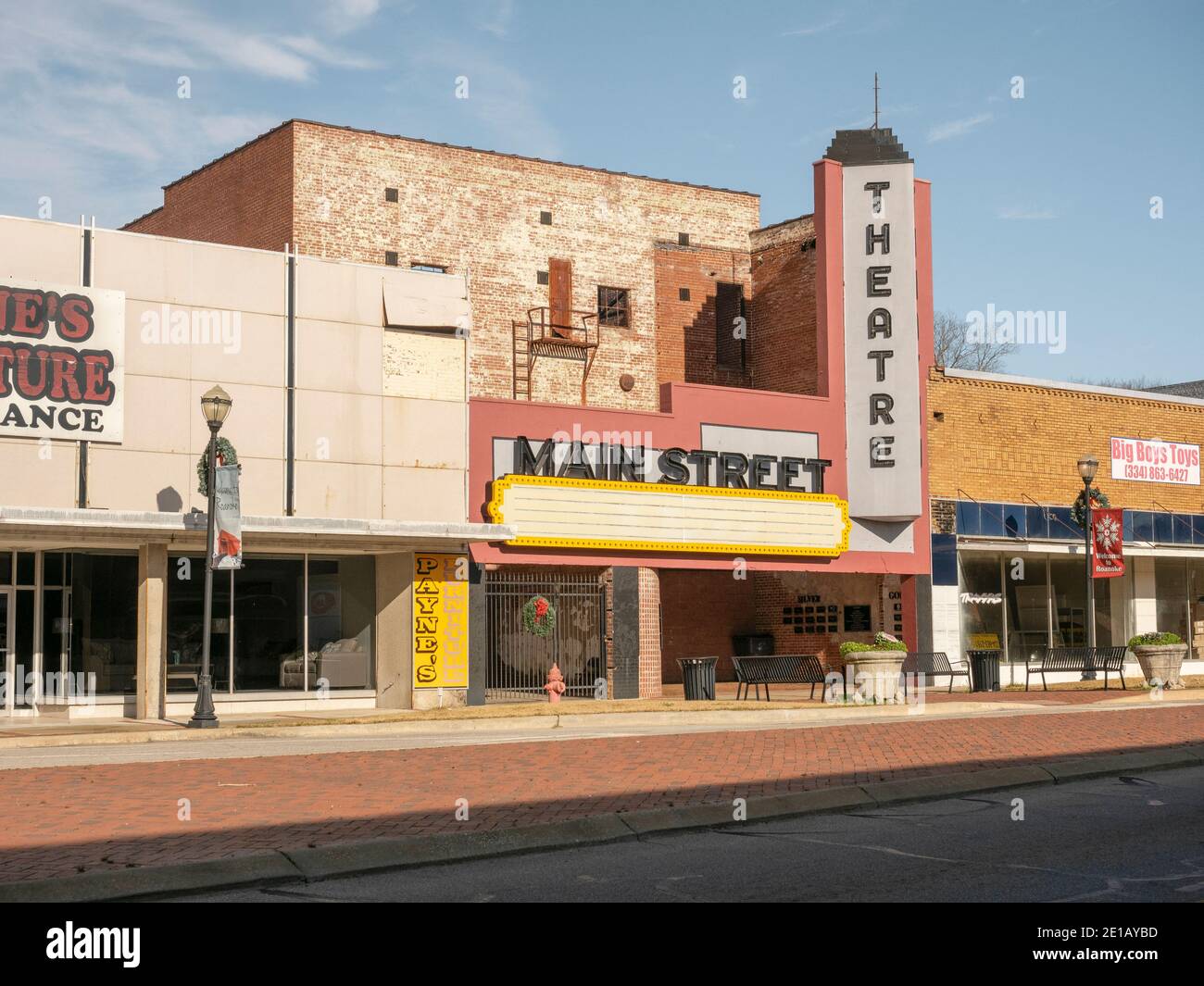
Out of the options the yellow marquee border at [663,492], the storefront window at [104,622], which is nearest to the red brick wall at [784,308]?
the yellow marquee border at [663,492]

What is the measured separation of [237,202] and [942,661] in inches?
784

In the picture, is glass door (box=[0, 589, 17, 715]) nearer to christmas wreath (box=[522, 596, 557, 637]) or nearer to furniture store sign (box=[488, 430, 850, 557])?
furniture store sign (box=[488, 430, 850, 557])

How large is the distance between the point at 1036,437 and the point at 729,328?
8661 mm

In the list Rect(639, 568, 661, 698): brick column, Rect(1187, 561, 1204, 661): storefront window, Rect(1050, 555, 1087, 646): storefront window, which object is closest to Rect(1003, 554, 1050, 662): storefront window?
Rect(1050, 555, 1087, 646): storefront window

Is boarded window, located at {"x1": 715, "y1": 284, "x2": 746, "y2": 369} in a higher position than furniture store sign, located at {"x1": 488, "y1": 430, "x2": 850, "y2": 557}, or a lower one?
higher

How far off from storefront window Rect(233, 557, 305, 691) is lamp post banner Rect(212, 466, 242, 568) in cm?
359

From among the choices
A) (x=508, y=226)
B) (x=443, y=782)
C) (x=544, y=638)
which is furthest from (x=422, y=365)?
(x=443, y=782)

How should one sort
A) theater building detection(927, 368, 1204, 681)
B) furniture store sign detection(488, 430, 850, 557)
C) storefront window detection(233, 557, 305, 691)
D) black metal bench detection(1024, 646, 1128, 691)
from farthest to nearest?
theater building detection(927, 368, 1204, 681) < black metal bench detection(1024, 646, 1128, 691) < furniture store sign detection(488, 430, 850, 557) < storefront window detection(233, 557, 305, 691)

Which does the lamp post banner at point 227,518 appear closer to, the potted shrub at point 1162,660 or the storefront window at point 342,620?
the storefront window at point 342,620

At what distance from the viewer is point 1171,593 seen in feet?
135

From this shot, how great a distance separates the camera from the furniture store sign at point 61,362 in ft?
76.4

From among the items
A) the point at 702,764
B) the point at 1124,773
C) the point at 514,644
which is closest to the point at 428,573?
the point at 514,644

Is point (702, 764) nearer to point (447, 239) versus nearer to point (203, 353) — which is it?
point (203, 353)

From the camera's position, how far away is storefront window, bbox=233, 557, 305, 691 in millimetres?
26469
